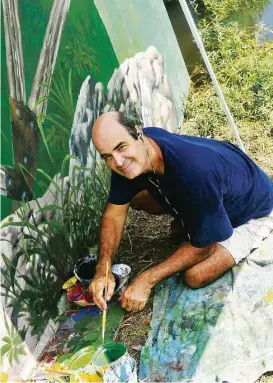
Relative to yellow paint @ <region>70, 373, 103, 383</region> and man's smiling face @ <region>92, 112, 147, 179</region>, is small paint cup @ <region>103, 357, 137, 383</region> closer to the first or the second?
yellow paint @ <region>70, 373, 103, 383</region>

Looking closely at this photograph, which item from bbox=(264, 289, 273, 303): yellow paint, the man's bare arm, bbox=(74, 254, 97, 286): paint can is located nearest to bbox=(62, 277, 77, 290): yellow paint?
bbox=(74, 254, 97, 286): paint can

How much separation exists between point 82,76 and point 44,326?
61.8 inches

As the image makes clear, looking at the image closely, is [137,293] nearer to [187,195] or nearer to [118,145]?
[187,195]

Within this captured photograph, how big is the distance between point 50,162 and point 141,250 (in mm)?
981

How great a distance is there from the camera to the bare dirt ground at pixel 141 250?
2.82 m

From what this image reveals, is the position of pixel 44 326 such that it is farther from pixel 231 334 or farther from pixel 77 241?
pixel 231 334

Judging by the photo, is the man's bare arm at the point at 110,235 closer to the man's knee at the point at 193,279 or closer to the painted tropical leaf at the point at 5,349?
the man's knee at the point at 193,279

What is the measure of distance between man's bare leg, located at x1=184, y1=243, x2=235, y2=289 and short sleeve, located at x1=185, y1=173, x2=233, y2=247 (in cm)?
26

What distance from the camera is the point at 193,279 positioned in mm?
2906

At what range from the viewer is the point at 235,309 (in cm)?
273

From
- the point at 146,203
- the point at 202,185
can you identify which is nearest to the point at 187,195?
the point at 202,185

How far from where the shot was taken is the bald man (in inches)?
98.5

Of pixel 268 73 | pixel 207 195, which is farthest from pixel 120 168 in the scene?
pixel 268 73

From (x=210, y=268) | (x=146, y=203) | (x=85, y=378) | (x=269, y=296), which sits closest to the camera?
(x=85, y=378)
